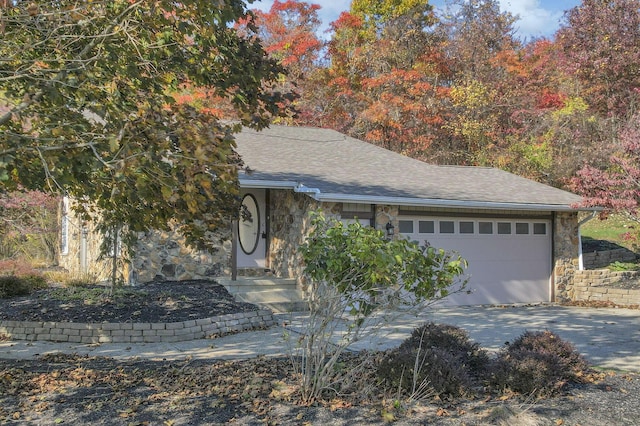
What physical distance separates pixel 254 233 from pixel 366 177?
9.75ft

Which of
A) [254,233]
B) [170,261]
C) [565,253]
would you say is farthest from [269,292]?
[565,253]

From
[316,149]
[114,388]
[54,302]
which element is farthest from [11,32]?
[316,149]

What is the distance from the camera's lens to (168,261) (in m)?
13.0

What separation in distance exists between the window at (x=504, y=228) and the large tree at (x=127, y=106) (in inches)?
327

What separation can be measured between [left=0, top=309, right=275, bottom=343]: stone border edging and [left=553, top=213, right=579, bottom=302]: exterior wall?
925cm

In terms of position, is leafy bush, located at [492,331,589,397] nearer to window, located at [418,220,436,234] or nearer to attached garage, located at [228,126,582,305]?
attached garage, located at [228,126,582,305]

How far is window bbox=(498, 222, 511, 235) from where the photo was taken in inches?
563

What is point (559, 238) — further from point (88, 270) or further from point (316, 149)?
point (88, 270)

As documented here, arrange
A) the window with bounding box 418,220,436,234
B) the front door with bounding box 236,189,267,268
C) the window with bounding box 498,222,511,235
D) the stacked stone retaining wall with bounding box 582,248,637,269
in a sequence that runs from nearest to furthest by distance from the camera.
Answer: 1. the window with bounding box 418,220,436,234
2. the front door with bounding box 236,189,267,268
3. the window with bounding box 498,222,511,235
4. the stacked stone retaining wall with bounding box 582,248,637,269

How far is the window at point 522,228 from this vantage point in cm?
1452

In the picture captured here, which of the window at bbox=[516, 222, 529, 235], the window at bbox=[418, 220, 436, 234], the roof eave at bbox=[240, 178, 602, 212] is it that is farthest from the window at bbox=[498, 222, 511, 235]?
the window at bbox=[418, 220, 436, 234]

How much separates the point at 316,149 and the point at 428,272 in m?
11.0

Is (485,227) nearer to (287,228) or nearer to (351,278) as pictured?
(287,228)

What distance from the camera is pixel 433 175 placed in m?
15.4
